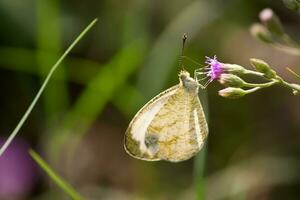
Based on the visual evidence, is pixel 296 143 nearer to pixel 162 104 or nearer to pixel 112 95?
pixel 112 95

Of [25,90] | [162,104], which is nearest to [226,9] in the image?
[25,90]

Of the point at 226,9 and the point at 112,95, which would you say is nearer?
the point at 112,95

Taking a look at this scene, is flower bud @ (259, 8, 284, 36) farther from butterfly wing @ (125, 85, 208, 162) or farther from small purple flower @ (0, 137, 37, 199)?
small purple flower @ (0, 137, 37, 199)

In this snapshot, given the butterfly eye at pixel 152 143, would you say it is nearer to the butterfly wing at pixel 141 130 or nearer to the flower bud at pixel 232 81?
the butterfly wing at pixel 141 130

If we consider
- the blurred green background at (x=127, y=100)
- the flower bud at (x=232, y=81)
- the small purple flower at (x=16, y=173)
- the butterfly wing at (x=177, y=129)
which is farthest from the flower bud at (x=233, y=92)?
the small purple flower at (x=16, y=173)

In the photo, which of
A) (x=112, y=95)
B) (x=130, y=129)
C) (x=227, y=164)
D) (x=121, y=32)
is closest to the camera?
(x=130, y=129)

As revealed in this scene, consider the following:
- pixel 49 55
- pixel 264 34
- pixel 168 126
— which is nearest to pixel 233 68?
pixel 168 126
